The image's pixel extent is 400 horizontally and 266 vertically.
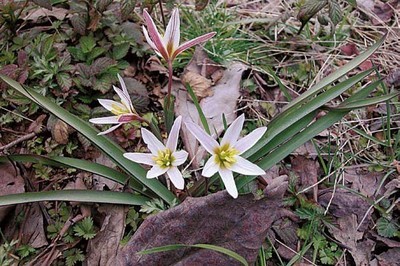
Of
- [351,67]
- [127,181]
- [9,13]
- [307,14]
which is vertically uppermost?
[9,13]

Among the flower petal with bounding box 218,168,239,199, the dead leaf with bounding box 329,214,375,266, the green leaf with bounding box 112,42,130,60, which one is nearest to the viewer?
the flower petal with bounding box 218,168,239,199

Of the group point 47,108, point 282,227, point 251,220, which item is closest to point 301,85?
point 282,227

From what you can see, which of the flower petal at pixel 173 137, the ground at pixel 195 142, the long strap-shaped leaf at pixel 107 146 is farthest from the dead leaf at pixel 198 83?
the flower petal at pixel 173 137

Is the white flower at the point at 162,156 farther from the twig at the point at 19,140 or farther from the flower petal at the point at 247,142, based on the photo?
the twig at the point at 19,140

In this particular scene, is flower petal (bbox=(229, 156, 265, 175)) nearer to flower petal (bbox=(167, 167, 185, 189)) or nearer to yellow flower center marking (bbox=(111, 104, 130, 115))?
flower petal (bbox=(167, 167, 185, 189))

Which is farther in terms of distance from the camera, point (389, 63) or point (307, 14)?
point (389, 63)

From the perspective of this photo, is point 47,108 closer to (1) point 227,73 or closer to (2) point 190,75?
(2) point 190,75

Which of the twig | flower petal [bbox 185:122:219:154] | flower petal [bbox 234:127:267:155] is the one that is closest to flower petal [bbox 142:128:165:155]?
flower petal [bbox 185:122:219:154]
